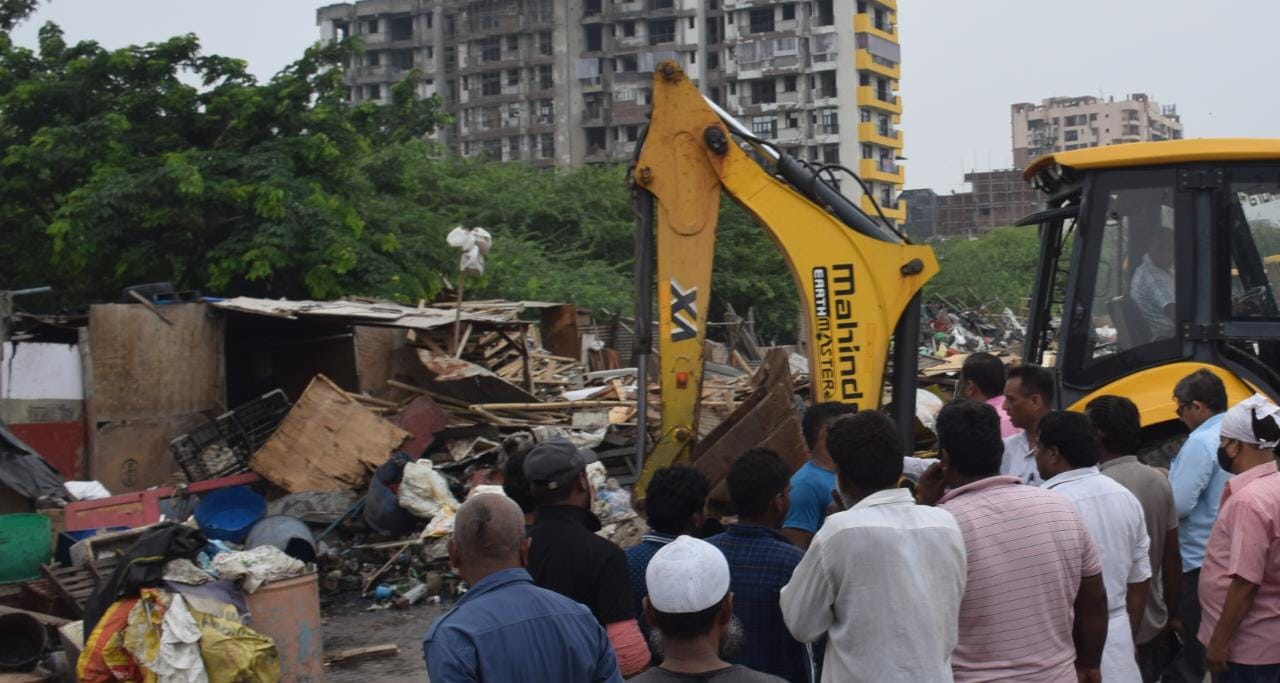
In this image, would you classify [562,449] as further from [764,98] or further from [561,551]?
[764,98]

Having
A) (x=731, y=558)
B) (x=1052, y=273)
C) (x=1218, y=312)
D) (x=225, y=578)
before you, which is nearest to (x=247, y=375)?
(x=225, y=578)

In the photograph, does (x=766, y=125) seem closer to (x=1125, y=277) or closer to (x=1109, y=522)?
(x=1125, y=277)

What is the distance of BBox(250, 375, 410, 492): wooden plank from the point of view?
12.6m

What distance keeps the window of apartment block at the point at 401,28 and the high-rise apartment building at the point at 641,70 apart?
22.4 inches

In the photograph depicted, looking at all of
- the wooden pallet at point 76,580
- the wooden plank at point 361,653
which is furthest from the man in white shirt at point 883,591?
the wooden pallet at point 76,580

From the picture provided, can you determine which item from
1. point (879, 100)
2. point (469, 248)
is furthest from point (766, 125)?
point (469, 248)

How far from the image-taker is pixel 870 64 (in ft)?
233

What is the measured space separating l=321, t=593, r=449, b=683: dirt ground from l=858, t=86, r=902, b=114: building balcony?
206 ft

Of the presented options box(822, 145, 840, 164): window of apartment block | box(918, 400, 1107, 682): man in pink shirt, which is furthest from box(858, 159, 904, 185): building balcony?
box(918, 400, 1107, 682): man in pink shirt

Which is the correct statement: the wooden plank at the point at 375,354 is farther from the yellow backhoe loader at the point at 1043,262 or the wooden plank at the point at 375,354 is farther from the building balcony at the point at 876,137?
the building balcony at the point at 876,137

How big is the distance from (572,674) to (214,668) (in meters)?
4.17

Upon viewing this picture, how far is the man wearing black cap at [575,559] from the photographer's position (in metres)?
4.28

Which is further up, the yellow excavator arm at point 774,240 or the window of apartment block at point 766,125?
the window of apartment block at point 766,125

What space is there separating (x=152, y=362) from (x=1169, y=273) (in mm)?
10320
